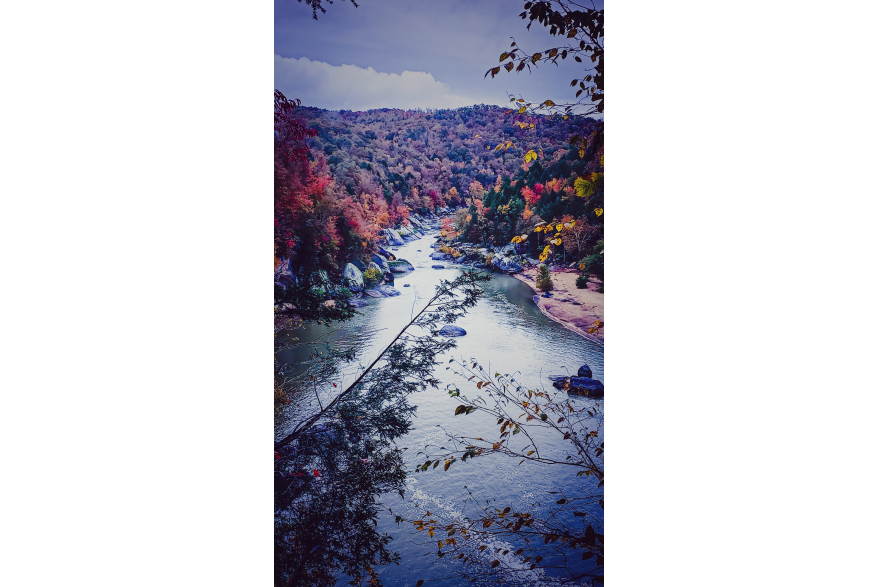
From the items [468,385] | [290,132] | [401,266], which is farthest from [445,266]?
[290,132]

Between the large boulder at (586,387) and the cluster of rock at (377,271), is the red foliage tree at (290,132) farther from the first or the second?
the large boulder at (586,387)

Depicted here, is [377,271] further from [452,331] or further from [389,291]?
[452,331]

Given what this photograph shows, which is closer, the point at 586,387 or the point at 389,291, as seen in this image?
the point at 586,387

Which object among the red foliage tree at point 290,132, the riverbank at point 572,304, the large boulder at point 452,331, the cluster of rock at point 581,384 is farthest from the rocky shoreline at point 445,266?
the red foliage tree at point 290,132

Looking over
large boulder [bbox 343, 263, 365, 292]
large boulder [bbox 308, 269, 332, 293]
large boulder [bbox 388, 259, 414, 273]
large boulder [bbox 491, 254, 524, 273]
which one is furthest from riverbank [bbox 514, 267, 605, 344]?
large boulder [bbox 308, 269, 332, 293]

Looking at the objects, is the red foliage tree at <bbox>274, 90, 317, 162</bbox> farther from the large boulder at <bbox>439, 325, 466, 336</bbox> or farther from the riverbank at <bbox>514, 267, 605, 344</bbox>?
the riverbank at <bbox>514, 267, 605, 344</bbox>
